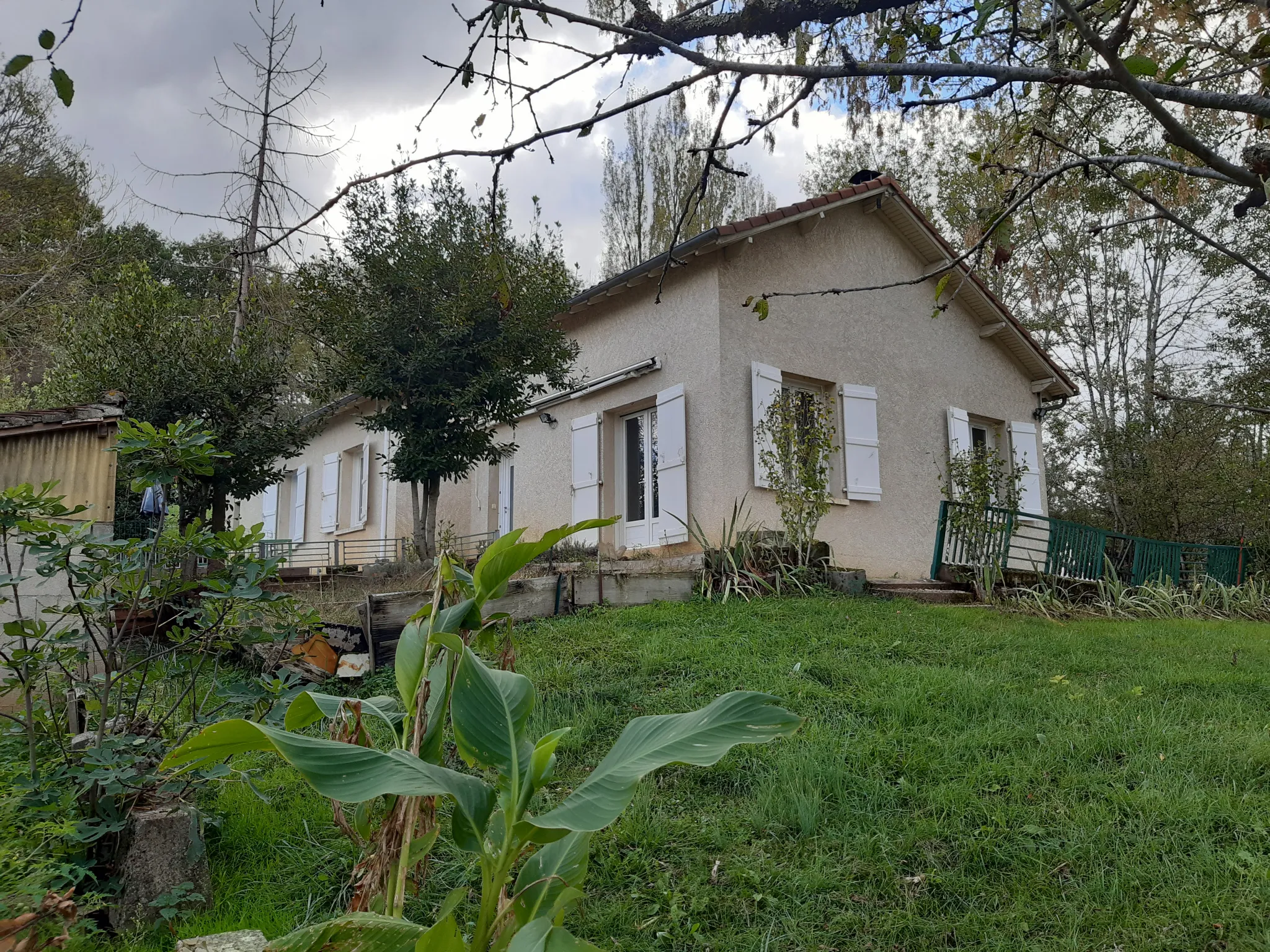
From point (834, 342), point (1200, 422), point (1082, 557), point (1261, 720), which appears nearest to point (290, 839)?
point (1261, 720)

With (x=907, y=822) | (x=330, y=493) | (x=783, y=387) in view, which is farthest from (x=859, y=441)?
(x=330, y=493)

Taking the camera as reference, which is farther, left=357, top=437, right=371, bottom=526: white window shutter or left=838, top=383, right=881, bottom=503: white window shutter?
left=357, top=437, right=371, bottom=526: white window shutter

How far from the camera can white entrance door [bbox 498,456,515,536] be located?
12.8m

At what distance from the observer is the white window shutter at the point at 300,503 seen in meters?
17.5

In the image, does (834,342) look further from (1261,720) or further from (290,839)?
(290,839)

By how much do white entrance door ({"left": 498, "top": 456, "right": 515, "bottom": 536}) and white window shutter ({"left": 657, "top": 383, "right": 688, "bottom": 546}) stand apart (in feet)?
11.1

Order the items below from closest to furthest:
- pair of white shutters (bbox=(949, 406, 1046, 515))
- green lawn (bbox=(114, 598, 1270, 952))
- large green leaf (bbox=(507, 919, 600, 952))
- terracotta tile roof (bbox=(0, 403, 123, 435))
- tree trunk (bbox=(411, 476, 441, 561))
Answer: large green leaf (bbox=(507, 919, 600, 952)), green lawn (bbox=(114, 598, 1270, 952)), terracotta tile roof (bbox=(0, 403, 123, 435)), tree trunk (bbox=(411, 476, 441, 561)), pair of white shutters (bbox=(949, 406, 1046, 515))

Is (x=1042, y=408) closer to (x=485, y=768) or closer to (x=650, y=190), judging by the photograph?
(x=650, y=190)

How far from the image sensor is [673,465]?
973cm

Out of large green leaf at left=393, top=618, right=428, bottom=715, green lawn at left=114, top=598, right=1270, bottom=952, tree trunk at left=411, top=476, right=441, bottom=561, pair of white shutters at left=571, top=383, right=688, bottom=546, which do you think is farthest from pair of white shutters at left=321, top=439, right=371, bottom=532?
large green leaf at left=393, top=618, right=428, bottom=715

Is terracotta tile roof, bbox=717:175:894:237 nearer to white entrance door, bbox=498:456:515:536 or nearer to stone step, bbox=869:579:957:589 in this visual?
stone step, bbox=869:579:957:589

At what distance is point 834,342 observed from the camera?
1070cm

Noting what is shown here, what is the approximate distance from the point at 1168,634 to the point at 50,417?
9346mm

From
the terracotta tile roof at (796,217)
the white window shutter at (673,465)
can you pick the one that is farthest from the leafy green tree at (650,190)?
the white window shutter at (673,465)
